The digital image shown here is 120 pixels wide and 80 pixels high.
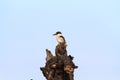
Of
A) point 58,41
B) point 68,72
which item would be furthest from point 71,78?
point 58,41

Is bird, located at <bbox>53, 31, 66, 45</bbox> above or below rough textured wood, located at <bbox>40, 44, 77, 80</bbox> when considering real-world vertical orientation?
above

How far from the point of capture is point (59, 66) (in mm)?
21391

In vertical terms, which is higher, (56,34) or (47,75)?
(56,34)

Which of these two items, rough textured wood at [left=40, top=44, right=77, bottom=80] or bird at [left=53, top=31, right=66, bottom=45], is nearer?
rough textured wood at [left=40, top=44, right=77, bottom=80]

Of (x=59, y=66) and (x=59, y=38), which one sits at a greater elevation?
(x=59, y=38)

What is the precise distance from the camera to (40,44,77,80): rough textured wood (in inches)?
829

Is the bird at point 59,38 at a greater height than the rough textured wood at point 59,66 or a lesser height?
greater

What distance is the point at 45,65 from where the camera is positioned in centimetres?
2203

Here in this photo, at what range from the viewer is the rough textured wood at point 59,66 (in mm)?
21062

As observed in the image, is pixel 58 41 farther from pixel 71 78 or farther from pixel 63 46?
pixel 71 78

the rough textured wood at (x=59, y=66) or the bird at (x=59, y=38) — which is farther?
the bird at (x=59, y=38)

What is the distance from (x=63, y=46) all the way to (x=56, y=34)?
0.60 m

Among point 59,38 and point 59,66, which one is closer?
point 59,66

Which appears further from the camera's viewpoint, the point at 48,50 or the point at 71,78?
the point at 48,50
